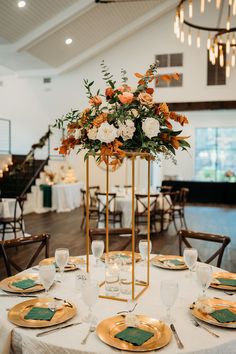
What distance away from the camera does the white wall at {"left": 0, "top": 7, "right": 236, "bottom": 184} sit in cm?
1163

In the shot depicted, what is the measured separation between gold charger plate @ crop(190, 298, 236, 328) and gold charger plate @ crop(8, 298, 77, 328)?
0.56m

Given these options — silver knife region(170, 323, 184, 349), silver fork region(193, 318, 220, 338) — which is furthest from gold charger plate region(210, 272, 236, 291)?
silver knife region(170, 323, 184, 349)

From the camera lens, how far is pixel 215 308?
5.81ft

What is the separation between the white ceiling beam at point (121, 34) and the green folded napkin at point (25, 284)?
1093 centimetres

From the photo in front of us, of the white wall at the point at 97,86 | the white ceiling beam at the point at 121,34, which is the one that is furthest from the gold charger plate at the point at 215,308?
the white ceiling beam at the point at 121,34

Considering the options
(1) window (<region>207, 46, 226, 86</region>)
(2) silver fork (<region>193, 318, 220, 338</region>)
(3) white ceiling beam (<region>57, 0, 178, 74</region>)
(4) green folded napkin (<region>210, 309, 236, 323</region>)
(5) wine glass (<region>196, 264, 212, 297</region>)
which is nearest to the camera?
(2) silver fork (<region>193, 318, 220, 338</region>)

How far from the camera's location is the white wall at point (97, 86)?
11633 mm

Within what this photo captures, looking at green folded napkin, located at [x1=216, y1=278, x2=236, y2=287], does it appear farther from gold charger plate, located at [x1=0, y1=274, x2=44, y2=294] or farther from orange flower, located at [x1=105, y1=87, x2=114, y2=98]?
orange flower, located at [x1=105, y1=87, x2=114, y2=98]

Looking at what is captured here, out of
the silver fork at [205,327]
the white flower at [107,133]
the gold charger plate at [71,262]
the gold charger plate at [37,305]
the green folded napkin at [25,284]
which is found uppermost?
the white flower at [107,133]

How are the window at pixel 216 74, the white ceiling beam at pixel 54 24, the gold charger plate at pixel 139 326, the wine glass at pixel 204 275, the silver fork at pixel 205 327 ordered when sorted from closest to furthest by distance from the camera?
the gold charger plate at pixel 139 326, the silver fork at pixel 205 327, the wine glass at pixel 204 275, the white ceiling beam at pixel 54 24, the window at pixel 216 74

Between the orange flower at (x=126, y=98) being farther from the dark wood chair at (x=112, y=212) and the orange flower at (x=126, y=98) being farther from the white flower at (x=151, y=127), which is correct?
the dark wood chair at (x=112, y=212)

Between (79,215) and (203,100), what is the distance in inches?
206

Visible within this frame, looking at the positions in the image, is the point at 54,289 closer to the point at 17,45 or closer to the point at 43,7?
the point at 43,7

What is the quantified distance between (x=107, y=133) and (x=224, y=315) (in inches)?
39.2
